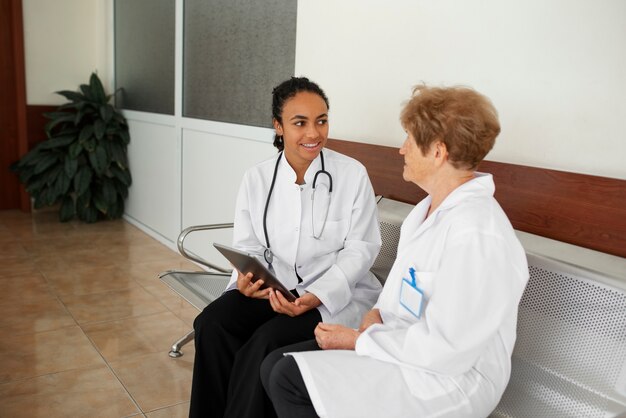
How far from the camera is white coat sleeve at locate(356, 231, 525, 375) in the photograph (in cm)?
129

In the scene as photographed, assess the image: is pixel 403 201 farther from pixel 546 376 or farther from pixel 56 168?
pixel 56 168

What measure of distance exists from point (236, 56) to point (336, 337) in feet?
8.66

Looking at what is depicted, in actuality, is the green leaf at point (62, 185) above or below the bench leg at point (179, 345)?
above

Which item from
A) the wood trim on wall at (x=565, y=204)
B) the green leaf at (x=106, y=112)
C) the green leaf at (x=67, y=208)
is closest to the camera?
the wood trim on wall at (x=565, y=204)

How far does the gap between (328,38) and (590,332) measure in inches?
76.7

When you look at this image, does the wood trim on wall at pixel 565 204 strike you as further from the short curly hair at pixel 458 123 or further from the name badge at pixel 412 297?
the name badge at pixel 412 297

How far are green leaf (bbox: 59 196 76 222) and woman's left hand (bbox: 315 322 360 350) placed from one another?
462 centimetres

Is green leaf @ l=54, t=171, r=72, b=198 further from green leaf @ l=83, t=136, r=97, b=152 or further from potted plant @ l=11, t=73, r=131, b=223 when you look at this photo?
green leaf @ l=83, t=136, r=97, b=152

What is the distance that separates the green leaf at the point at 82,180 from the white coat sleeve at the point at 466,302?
15.5ft

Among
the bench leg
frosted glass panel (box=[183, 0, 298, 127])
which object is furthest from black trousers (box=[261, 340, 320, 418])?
frosted glass panel (box=[183, 0, 298, 127])

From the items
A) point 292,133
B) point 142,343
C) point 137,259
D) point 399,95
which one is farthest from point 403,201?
point 137,259

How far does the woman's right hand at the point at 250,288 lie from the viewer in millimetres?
1982

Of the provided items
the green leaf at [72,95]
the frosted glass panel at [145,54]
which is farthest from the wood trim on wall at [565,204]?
the green leaf at [72,95]

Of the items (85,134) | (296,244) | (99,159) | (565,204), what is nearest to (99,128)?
(85,134)
